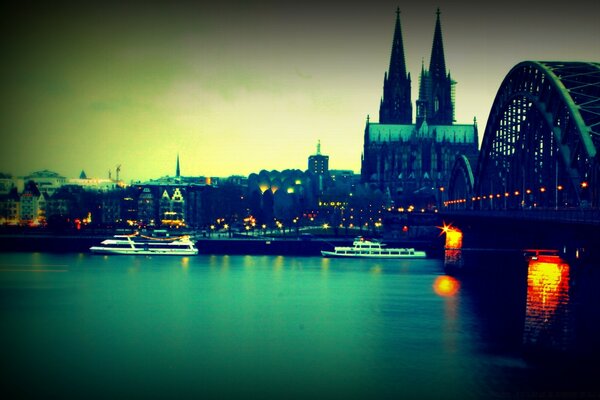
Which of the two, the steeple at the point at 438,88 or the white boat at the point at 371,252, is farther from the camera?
the steeple at the point at 438,88

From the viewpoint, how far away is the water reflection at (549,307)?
31.7m

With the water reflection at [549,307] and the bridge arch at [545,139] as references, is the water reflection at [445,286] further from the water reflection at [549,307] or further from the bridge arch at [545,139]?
the water reflection at [549,307]

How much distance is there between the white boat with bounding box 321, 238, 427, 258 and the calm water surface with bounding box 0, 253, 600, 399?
18563mm

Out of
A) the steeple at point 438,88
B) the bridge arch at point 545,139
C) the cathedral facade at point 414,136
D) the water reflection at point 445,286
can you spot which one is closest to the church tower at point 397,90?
the cathedral facade at point 414,136

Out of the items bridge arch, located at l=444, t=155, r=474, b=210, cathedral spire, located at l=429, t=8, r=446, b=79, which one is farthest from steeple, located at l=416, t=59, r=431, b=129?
bridge arch, located at l=444, t=155, r=474, b=210

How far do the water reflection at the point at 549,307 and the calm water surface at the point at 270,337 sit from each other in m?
1.09

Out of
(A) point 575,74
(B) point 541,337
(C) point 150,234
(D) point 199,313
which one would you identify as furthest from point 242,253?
(B) point 541,337

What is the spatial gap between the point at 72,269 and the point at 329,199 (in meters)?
91.6

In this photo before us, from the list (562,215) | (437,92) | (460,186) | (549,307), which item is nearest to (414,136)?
(437,92)

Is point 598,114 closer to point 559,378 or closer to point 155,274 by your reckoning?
point 559,378

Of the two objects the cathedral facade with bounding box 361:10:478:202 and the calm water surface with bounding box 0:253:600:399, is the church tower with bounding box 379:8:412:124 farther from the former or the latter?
the calm water surface with bounding box 0:253:600:399

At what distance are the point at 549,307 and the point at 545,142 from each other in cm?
2768

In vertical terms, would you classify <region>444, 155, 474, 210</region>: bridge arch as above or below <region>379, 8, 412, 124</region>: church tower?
below

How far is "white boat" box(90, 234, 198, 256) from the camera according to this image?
87.7 meters
